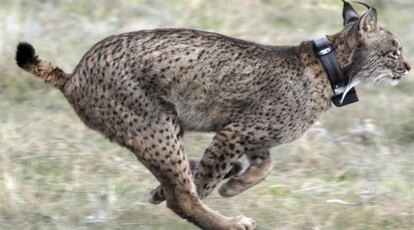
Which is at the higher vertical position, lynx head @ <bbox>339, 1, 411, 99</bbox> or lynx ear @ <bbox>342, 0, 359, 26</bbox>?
lynx ear @ <bbox>342, 0, 359, 26</bbox>

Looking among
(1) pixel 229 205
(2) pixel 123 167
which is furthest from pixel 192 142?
(1) pixel 229 205

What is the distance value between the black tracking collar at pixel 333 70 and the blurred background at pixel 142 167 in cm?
70

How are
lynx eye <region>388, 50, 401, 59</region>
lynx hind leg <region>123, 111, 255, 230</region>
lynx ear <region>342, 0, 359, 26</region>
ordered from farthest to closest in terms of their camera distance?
lynx ear <region>342, 0, 359, 26</region> → lynx eye <region>388, 50, 401, 59</region> → lynx hind leg <region>123, 111, 255, 230</region>

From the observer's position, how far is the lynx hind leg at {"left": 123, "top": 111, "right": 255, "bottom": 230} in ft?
19.3

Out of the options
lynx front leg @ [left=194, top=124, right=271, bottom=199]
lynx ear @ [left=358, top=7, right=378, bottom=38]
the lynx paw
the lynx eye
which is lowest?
the lynx paw

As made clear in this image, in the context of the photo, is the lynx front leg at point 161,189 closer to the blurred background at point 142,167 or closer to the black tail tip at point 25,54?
the blurred background at point 142,167

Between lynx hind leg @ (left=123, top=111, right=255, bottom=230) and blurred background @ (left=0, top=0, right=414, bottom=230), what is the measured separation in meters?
0.27

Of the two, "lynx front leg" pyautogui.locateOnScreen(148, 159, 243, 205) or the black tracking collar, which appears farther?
the black tracking collar

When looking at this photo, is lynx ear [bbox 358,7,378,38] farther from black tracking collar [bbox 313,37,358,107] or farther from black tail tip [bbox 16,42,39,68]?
black tail tip [bbox 16,42,39,68]

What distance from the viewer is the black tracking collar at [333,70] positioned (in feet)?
20.9

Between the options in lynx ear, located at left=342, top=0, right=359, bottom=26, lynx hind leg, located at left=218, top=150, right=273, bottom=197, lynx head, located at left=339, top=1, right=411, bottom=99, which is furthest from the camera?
lynx ear, located at left=342, top=0, right=359, bottom=26

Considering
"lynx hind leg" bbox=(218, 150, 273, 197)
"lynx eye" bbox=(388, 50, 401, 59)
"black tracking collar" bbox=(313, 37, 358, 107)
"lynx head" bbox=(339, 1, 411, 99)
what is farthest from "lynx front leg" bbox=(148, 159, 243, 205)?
"lynx eye" bbox=(388, 50, 401, 59)

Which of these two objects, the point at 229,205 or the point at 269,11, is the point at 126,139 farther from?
the point at 269,11

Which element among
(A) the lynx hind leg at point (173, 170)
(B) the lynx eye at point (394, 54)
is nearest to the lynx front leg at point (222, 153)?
(A) the lynx hind leg at point (173, 170)
